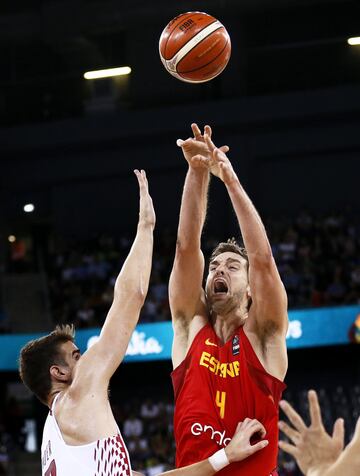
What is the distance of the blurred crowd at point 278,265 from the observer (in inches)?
835

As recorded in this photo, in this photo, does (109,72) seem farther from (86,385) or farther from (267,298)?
(86,385)

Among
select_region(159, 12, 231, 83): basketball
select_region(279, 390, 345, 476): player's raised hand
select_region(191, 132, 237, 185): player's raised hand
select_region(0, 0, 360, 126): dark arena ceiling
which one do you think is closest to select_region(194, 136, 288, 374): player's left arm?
select_region(191, 132, 237, 185): player's raised hand

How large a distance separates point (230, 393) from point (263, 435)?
0.99ft

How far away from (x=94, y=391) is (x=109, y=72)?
2291 cm

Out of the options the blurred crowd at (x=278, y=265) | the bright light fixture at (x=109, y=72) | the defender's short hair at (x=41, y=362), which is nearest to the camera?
the defender's short hair at (x=41, y=362)

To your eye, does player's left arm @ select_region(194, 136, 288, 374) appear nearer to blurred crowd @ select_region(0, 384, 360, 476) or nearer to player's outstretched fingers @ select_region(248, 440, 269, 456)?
player's outstretched fingers @ select_region(248, 440, 269, 456)

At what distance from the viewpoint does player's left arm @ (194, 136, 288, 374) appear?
522 cm

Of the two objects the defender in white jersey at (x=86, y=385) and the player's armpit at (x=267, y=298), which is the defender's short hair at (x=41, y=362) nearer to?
the defender in white jersey at (x=86, y=385)

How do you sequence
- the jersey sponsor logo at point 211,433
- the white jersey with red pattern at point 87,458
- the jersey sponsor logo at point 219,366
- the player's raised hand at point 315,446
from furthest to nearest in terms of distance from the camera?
the jersey sponsor logo at point 219,366 < the jersey sponsor logo at point 211,433 < the white jersey with red pattern at point 87,458 < the player's raised hand at point 315,446

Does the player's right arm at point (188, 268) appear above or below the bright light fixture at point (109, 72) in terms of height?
below

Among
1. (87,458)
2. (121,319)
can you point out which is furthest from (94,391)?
(121,319)

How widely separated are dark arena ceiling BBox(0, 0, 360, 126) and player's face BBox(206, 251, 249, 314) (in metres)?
18.3

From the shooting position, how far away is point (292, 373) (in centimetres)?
2202

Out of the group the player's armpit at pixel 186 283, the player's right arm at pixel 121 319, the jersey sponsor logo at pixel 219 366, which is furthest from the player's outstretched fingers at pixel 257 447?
the player's armpit at pixel 186 283
